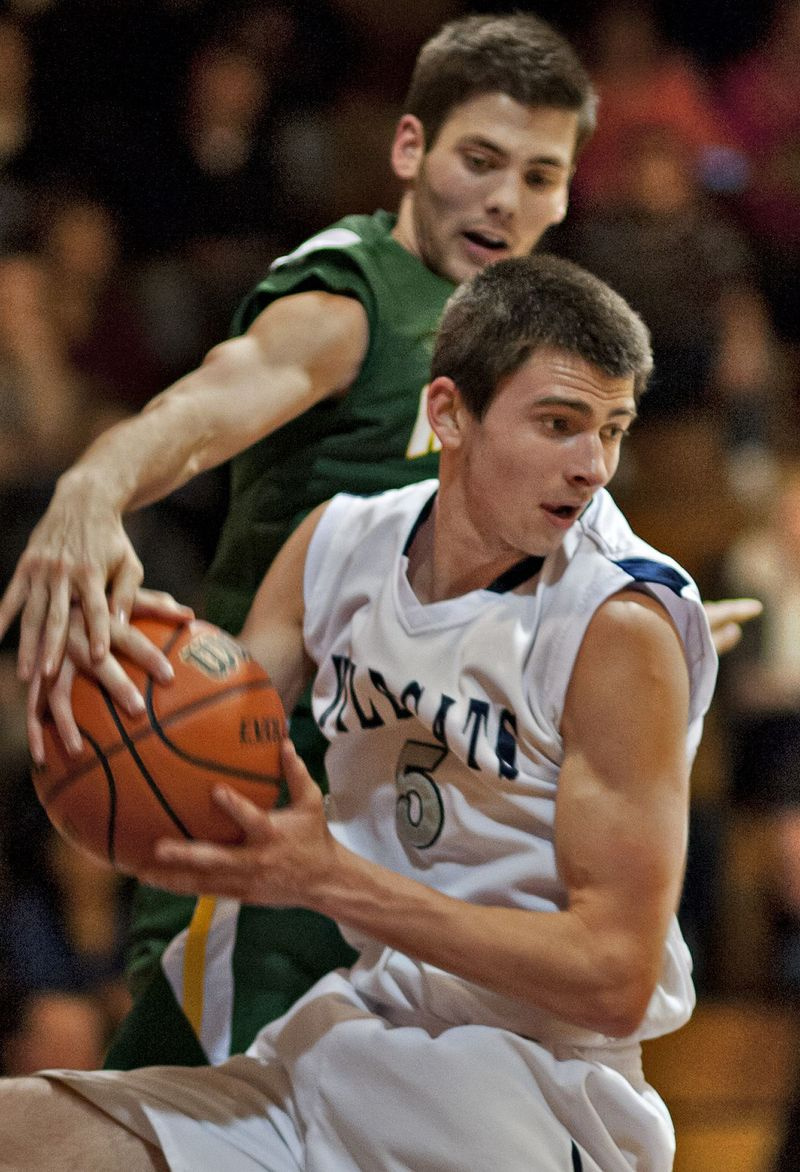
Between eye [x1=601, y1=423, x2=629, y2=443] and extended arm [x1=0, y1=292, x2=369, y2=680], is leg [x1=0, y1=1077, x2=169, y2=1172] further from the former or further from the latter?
eye [x1=601, y1=423, x2=629, y2=443]

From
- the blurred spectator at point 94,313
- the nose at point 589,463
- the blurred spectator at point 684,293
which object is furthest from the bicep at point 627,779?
the blurred spectator at point 684,293

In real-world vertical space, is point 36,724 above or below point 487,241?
below

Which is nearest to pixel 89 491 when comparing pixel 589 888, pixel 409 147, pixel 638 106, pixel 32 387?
pixel 589 888

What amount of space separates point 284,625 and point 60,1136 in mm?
857

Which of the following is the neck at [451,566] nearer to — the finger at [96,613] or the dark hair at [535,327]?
the dark hair at [535,327]

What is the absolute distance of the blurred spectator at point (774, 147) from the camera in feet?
22.1

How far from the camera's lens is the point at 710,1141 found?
4.68m

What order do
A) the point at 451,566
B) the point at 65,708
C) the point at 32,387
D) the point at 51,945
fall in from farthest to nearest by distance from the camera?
the point at 32,387 → the point at 51,945 → the point at 451,566 → the point at 65,708

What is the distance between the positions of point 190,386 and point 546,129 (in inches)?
35.6

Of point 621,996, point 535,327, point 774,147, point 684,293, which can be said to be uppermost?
point 535,327

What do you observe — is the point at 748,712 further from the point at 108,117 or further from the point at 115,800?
the point at 115,800

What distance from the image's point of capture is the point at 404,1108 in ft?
7.16

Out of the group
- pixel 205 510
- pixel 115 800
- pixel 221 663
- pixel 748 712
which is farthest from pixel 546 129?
pixel 748 712

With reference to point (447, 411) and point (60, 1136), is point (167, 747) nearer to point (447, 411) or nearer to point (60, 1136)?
point (60, 1136)
